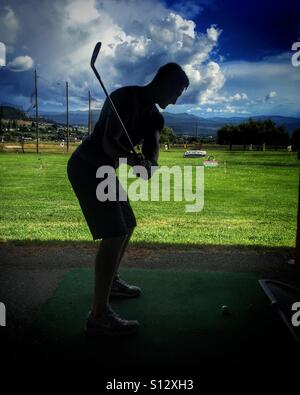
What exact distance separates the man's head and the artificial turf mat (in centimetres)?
171

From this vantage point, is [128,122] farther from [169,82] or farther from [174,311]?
[174,311]

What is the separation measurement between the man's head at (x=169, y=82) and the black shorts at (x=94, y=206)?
0.71 m

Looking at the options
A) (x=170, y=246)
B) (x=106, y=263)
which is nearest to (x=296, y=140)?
(x=106, y=263)

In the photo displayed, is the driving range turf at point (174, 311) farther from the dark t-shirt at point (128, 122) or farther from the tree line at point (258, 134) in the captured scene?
the tree line at point (258, 134)

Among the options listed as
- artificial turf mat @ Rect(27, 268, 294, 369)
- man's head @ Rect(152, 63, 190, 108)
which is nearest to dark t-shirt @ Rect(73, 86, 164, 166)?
man's head @ Rect(152, 63, 190, 108)

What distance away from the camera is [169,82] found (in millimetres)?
2721

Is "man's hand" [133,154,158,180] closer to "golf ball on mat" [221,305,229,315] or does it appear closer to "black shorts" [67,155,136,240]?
"black shorts" [67,155,136,240]

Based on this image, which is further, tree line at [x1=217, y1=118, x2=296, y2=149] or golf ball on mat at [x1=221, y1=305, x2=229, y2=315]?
tree line at [x1=217, y1=118, x2=296, y2=149]

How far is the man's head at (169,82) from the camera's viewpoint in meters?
2.72

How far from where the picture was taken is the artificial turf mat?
2.54 m

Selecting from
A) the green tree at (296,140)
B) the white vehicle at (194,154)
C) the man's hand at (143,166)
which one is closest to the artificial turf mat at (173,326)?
the man's hand at (143,166)

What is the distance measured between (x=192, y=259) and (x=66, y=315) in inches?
82.6

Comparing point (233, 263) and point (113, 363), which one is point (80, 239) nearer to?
point (233, 263)

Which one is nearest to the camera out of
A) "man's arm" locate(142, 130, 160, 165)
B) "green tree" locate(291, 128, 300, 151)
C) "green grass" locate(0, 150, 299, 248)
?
"man's arm" locate(142, 130, 160, 165)
